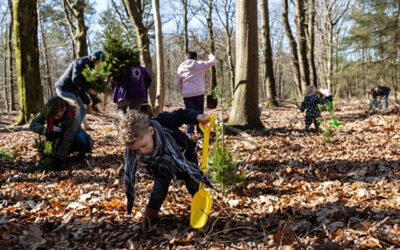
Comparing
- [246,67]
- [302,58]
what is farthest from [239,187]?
[302,58]

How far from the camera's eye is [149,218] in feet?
8.39

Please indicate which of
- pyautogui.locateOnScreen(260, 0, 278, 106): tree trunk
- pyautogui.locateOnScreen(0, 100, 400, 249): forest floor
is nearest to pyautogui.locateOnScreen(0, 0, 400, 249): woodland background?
pyautogui.locateOnScreen(0, 100, 400, 249): forest floor

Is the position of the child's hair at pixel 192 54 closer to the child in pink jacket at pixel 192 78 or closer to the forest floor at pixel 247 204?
the child in pink jacket at pixel 192 78

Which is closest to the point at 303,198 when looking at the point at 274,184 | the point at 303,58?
the point at 274,184

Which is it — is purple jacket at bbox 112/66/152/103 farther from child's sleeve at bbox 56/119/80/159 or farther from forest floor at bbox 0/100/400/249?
forest floor at bbox 0/100/400/249

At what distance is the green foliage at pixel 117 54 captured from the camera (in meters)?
4.30

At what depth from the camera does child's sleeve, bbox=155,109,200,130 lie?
8.85ft

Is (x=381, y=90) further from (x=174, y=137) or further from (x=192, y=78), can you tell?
(x=174, y=137)

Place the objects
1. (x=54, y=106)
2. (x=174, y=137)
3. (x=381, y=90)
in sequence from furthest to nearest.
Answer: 1. (x=381, y=90)
2. (x=54, y=106)
3. (x=174, y=137)

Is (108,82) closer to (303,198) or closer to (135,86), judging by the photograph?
(135,86)

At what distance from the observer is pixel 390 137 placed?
5.07m

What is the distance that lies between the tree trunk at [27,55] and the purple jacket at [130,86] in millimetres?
3306

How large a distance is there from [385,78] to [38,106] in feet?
48.5

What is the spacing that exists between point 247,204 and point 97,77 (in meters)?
3.00
